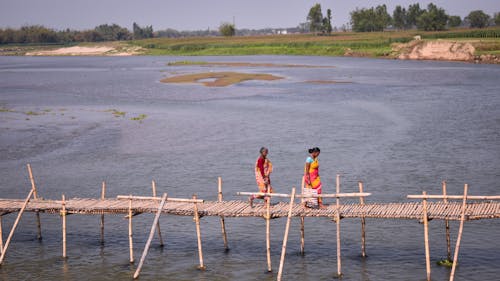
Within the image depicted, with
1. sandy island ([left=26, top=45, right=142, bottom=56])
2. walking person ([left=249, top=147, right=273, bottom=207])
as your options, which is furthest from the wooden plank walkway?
sandy island ([left=26, top=45, right=142, bottom=56])

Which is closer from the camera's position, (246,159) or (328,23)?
(246,159)

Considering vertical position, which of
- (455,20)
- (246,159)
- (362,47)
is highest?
(455,20)

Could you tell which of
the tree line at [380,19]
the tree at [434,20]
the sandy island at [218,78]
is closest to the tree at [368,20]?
the tree line at [380,19]

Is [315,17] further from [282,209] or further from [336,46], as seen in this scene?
[282,209]

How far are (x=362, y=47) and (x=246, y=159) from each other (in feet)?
286

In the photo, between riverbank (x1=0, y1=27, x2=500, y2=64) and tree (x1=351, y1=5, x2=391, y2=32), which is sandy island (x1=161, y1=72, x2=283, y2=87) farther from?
tree (x1=351, y1=5, x2=391, y2=32)

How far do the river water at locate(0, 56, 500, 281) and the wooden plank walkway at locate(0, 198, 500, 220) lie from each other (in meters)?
1.62

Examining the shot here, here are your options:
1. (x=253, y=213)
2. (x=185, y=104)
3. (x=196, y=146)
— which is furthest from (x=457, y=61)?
(x=253, y=213)

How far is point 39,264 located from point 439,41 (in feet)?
289

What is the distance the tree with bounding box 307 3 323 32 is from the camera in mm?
187125

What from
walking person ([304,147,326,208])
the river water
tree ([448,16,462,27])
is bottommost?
the river water

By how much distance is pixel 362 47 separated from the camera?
387 ft

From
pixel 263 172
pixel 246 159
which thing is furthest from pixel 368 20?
pixel 263 172

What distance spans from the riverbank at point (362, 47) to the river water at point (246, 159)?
23.7m
